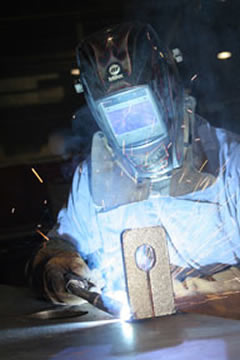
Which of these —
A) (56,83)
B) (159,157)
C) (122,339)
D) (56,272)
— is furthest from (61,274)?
(56,83)

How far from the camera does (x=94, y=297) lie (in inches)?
36.4

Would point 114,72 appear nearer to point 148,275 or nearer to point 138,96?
point 138,96

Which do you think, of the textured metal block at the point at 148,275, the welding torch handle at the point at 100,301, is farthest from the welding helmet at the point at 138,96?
the textured metal block at the point at 148,275

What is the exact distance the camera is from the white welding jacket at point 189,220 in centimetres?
136

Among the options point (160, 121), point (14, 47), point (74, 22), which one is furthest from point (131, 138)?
point (14, 47)

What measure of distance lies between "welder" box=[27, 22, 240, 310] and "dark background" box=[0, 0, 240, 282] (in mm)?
394

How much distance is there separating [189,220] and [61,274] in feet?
1.44

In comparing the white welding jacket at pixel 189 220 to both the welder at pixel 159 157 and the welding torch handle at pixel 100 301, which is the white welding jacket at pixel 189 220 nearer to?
the welder at pixel 159 157

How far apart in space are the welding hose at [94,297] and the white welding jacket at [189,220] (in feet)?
0.98

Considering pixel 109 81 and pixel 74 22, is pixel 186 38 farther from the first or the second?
A: pixel 109 81

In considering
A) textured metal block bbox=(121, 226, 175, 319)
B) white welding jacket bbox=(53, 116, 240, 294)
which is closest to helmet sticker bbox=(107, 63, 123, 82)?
white welding jacket bbox=(53, 116, 240, 294)

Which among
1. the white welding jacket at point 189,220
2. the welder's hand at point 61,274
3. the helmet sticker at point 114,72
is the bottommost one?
the welder's hand at point 61,274

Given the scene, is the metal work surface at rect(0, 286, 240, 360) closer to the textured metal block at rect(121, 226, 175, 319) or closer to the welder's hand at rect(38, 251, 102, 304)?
the textured metal block at rect(121, 226, 175, 319)

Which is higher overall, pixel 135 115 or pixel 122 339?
pixel 135 115
